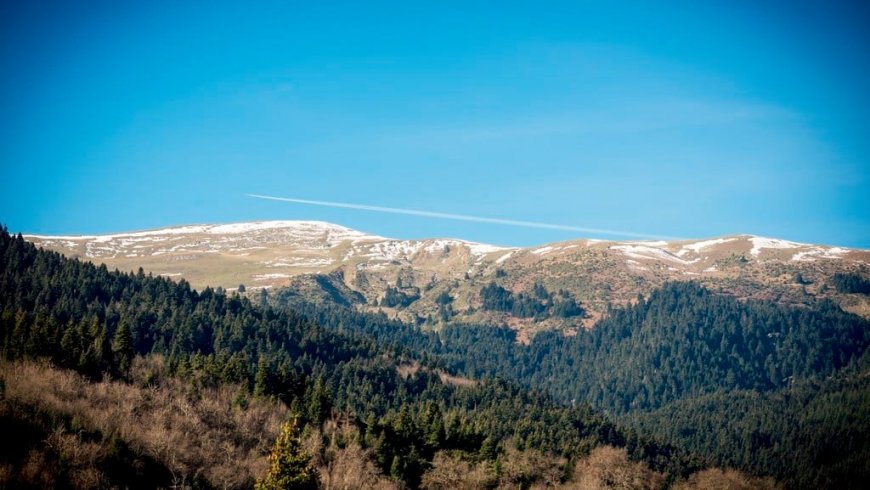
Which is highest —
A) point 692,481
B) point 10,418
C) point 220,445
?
point 10,418

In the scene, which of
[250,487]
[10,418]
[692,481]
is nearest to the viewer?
[10,418]

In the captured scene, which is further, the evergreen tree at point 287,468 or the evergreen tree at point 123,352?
the evergreen tree at point 123,352

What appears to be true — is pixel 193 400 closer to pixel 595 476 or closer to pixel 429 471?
pixel 429 471

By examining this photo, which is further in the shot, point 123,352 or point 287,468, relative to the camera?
point 123,352

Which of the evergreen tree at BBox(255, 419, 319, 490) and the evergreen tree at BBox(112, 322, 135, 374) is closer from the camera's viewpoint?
the evergreen tree at BBox(255, 419, 319, 490)

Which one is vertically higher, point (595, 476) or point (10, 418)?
point (10, 418)

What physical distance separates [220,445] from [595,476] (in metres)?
77.8

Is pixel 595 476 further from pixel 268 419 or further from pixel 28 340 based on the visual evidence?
pixel 28 340

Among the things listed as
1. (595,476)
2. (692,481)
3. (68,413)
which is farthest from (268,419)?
(692,481)

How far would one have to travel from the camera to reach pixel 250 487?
12494 centimetres

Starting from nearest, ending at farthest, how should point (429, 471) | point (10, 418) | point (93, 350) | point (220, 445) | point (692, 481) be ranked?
point (10, 418) → point (220, 445) → point (429, 471) → point (93, 350) → point (692, 481)

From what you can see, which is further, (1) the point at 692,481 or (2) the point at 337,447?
(1) the point at 692,481

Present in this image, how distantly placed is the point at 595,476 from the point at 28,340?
123070 mm

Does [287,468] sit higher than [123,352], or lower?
lower
